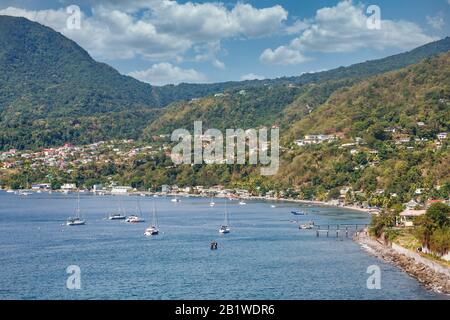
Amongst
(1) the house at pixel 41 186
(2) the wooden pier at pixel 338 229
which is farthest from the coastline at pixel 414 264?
(1) the house at pixel 41 186

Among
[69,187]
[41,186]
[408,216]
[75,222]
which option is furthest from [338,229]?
[41,186]

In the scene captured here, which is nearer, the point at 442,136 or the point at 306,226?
the point at 306,226

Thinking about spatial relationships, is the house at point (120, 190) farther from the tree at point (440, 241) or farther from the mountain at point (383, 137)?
the tree at point (440, 241)

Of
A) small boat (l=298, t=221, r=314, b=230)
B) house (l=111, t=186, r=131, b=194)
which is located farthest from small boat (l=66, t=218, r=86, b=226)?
house (l=111, t=186, r=131, b=194)

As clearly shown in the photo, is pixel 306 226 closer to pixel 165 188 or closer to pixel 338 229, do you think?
pixel 338 229

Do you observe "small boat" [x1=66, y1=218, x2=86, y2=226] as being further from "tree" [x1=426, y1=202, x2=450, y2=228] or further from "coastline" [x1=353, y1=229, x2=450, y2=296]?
"tree" [x1=426, y1=202, x2=450, y2=228]

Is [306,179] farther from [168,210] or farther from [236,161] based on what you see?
[168,210]

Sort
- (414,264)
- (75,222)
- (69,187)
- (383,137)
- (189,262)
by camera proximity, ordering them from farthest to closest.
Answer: (69,187), (383,137), (75,222), (189,262), (414,264)
